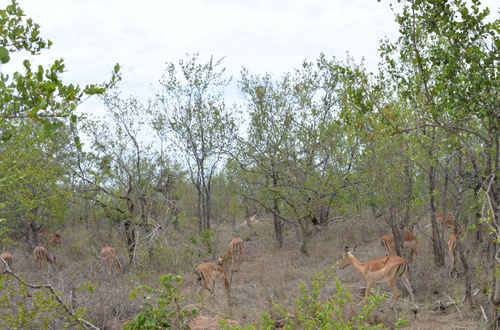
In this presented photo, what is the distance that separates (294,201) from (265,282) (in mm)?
3695

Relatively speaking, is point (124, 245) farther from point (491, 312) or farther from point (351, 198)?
point (491, 312)

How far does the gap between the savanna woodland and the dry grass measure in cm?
5

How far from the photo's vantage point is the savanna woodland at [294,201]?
16.4 feet

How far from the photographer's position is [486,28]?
4.93 metres

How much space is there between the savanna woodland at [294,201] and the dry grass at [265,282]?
5 cm

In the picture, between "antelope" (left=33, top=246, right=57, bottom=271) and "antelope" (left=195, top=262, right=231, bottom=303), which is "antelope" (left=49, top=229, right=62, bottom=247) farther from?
"antelope" (left=195, top=262, right=231, bottom=303)

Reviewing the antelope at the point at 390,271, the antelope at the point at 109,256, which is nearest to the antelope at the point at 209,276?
the antelope at the point at 390,271

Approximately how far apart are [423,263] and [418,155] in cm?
347

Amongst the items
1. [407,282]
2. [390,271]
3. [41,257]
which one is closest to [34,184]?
[41,257]

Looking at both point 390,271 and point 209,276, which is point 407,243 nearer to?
point 390,271

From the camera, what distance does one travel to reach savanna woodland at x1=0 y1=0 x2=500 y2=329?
5012 millimetres

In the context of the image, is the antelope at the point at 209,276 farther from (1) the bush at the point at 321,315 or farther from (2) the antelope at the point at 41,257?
(2) the antelope at the point at 41,257

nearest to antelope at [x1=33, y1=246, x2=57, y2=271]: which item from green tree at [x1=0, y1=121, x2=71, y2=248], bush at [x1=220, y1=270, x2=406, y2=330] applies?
green tree at [x1=0, y1=121, x2=71, y2=248]

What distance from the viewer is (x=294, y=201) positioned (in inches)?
529
